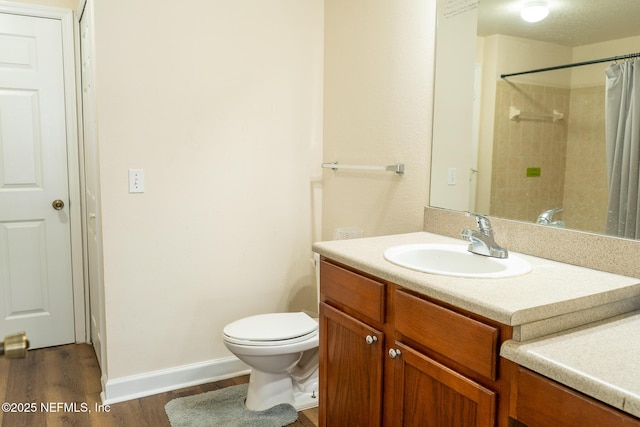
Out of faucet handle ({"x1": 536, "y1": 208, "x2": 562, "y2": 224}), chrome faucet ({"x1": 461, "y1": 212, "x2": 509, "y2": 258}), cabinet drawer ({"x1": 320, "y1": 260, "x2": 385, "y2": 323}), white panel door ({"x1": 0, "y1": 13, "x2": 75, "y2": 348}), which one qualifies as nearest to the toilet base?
cabinet drawer ({"x1": 320, "y1": 260, "x2": 385, "y2": 323})

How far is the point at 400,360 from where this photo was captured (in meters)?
1.45

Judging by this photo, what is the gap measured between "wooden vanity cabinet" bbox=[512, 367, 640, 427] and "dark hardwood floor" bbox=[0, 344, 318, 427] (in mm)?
1381

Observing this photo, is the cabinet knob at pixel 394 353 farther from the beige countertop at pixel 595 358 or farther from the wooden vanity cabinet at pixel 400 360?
the beige countertop at pixel 595 358

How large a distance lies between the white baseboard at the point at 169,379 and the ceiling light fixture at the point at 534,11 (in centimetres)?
214

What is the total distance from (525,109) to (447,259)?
591 mm

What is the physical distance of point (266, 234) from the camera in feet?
8.96

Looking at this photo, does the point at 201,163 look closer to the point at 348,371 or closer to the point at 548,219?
the point at 348,371

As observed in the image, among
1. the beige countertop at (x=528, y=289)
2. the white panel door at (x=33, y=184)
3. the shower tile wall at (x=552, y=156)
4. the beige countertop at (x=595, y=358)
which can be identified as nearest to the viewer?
the beige countertop at (x=595, y=358)

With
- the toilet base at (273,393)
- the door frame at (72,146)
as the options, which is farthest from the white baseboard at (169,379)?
the door frame at (72,146)

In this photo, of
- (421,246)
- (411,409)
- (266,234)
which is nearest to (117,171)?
(266,234)

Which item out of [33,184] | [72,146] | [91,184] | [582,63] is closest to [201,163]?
[91,184]

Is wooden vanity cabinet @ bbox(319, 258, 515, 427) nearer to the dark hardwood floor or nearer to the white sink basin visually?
the white sink basin

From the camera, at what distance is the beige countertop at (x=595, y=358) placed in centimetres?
85

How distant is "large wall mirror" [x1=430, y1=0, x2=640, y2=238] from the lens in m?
1.49
